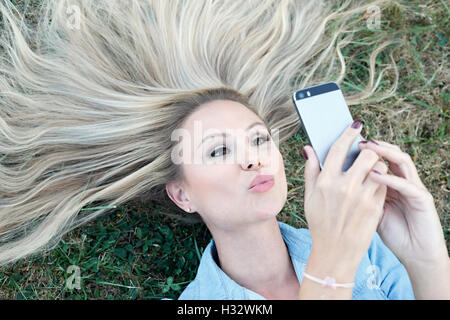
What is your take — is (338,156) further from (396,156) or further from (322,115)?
(322,115)

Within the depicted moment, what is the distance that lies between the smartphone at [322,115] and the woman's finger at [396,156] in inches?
6.5

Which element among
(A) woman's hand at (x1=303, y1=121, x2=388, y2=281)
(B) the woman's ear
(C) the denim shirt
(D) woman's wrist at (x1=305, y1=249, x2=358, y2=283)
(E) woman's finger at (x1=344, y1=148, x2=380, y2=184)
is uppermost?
(E) woman's finger at (x1=344, y1=148, x2=380, y2=184)

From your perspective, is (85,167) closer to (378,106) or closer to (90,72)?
(90,72)

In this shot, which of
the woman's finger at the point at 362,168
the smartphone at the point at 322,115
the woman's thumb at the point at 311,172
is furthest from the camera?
the smartphone at the point at 322,115

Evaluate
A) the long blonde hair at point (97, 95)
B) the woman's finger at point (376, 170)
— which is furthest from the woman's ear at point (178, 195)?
the woman's finger at point (376, 170)

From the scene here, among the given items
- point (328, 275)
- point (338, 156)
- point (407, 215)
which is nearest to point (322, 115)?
point (338, 156)

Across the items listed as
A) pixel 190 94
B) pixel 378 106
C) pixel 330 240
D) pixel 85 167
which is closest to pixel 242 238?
pixel 330 240

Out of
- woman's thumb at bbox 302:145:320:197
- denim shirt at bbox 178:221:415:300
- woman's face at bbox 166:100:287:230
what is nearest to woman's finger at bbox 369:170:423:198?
woman's thumb at bbox 302:145:320:197

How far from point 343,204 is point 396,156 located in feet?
1.22

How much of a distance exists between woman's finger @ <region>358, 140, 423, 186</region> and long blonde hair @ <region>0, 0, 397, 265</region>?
1.14 meters

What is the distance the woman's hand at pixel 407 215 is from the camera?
2.00 metres

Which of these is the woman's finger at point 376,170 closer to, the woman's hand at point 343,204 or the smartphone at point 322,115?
the woman's hand at point 343,204

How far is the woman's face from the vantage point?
2432 mm

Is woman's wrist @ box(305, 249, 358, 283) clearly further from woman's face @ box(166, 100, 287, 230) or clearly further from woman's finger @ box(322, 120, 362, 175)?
woman's face @ box(166, 100, 287, 230)
